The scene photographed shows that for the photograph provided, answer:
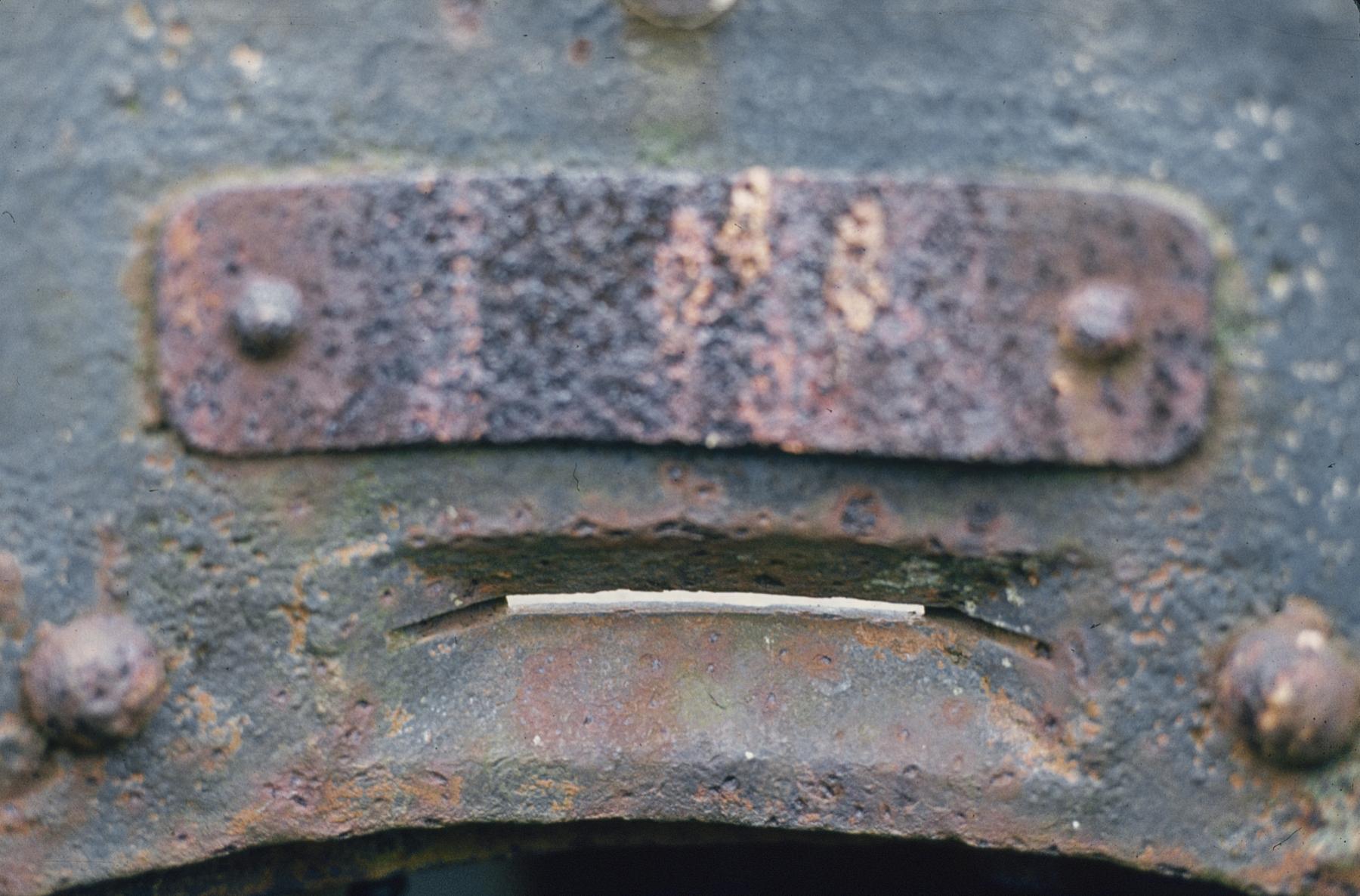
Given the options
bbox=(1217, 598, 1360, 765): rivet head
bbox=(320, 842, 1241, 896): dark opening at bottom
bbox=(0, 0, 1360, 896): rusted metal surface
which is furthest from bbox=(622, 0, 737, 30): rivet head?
bbox=(320, 842, 1241, 896): dark opening at bottom

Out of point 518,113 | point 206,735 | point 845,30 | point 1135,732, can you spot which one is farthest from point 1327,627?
point 206,735

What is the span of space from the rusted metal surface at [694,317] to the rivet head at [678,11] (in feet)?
0.29

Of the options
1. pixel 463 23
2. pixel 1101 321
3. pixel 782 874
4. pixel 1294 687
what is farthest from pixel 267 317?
pixel 782 874

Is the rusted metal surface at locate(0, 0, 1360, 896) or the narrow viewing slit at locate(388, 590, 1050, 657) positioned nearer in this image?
the rusted metal surface at locate(0, 0, 1360, 896)

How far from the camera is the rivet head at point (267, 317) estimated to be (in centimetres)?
73

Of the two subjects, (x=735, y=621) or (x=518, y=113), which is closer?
(x=518, y=113)

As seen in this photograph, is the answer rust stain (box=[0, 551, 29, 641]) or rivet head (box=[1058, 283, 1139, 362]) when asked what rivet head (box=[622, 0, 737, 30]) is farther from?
rust stain (box=[0, 551, 29, 641])

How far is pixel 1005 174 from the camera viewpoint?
722mm

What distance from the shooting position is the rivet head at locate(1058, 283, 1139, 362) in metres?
0.70

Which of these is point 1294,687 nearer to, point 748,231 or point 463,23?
point 748,231

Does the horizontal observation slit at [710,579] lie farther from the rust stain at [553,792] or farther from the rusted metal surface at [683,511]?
the rust stain at [553,792]

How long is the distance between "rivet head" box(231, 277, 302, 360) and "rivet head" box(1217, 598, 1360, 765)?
0.57 metres

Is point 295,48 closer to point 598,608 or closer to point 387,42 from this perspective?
point 387,42

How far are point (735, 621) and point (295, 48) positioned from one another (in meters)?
0.44
